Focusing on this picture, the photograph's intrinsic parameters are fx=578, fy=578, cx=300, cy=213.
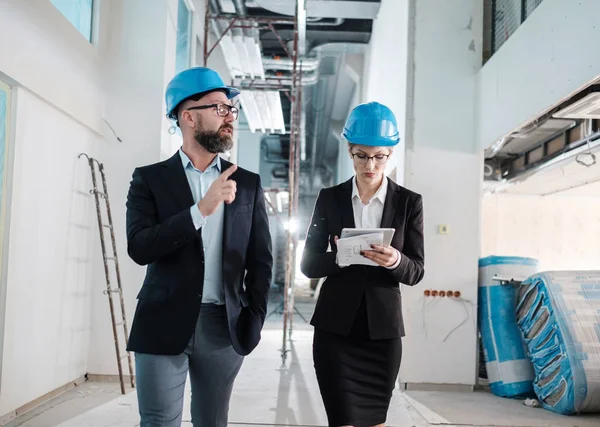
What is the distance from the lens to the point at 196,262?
172 centimetres

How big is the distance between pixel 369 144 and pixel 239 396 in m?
3.39

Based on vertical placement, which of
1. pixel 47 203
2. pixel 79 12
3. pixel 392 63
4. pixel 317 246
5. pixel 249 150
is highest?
pixel 249 150

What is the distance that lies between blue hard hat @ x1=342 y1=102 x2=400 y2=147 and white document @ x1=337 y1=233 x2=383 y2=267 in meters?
0.37

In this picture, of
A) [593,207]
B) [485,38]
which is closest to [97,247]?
[485,38]

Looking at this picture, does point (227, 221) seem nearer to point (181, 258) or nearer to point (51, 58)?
point (181, 258)

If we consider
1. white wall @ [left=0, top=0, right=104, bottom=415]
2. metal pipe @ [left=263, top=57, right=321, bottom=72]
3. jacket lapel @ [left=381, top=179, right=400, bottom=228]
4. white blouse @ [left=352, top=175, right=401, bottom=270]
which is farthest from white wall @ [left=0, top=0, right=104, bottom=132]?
metal pipe @ [left=263, top=57, right=321, bottom=72]

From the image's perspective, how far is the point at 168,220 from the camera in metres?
1.66

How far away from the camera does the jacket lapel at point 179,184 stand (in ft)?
5.82

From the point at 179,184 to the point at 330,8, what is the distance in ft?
22.2

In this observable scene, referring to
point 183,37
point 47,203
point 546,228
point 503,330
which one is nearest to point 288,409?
point 503,330

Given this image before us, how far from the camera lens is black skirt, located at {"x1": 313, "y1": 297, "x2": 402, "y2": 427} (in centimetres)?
206

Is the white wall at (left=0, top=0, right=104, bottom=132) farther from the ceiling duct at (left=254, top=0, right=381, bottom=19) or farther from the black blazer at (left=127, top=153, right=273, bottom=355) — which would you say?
the ceiling duct at (left=254, top=0, right=381, bottom=19)

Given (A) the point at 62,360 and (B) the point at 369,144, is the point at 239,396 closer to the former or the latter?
(A) the point at 62,360

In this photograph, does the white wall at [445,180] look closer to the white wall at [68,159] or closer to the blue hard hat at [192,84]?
the white wall at [68,159]
